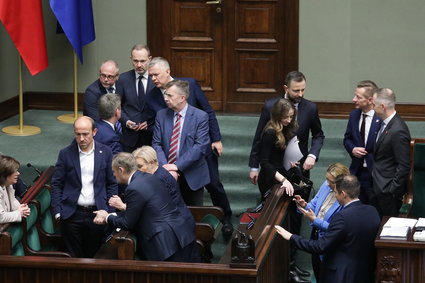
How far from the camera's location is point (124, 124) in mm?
8961

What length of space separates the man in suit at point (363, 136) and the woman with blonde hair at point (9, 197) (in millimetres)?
2614

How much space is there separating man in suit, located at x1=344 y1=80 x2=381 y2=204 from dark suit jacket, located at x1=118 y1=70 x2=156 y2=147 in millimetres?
1665

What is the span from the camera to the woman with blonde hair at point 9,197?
24.1 ft

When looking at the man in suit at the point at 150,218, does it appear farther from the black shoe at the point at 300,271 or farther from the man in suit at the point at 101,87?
the man in suit at the point at 101,87

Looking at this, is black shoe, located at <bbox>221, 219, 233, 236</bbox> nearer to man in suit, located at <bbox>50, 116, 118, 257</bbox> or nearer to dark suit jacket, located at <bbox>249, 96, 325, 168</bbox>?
dark suit jacket, located at <bbox>249, 96, 325, 168</bbox>

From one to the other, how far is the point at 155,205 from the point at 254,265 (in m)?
0.94

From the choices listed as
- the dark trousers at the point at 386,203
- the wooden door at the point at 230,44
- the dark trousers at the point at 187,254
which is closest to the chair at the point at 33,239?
the dark trousers at the point at 187,254

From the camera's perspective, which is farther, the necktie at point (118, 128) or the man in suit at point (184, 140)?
the necktie at point (118, 128)

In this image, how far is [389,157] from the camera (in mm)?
8094

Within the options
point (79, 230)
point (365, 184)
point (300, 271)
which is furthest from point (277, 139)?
point (79, 230)

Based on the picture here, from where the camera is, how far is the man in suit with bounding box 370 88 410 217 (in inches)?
315

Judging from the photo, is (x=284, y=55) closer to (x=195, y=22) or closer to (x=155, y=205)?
(x=195, y=22)

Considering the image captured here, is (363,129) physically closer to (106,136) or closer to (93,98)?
(106,136)

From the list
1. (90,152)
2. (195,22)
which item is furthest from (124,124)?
(195,22)
